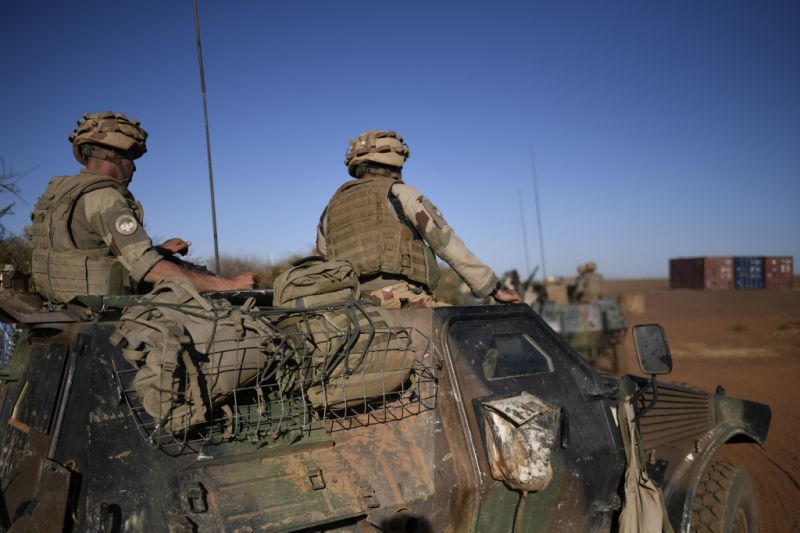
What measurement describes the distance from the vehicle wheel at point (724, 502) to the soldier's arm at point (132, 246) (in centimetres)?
265

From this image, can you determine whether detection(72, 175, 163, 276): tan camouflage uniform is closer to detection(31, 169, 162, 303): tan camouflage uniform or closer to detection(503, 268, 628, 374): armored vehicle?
detection(31, 169, 162, 303): tan camouflage uniform

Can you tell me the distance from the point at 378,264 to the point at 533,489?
1.63 meters

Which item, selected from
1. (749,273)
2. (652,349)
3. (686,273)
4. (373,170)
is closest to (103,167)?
(373,170)

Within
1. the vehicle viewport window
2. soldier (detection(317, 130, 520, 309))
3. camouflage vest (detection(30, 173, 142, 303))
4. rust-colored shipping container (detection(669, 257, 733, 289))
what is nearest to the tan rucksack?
the vehicle viewport window

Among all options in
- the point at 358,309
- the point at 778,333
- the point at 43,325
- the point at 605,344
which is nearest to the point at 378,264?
the point at 358,309

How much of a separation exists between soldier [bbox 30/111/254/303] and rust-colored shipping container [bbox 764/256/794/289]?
1805 inches

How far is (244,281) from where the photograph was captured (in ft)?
11.2

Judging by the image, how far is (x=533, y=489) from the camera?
269 centimetres

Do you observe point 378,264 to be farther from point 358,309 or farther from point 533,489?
point 533,489

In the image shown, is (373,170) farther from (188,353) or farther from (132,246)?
(188,353)

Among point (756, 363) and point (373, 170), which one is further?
point (756, 363)

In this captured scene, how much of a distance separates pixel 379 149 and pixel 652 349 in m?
2.04

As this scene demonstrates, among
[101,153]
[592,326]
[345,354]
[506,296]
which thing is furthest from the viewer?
[592,326]

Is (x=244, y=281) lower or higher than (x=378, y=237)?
lower
